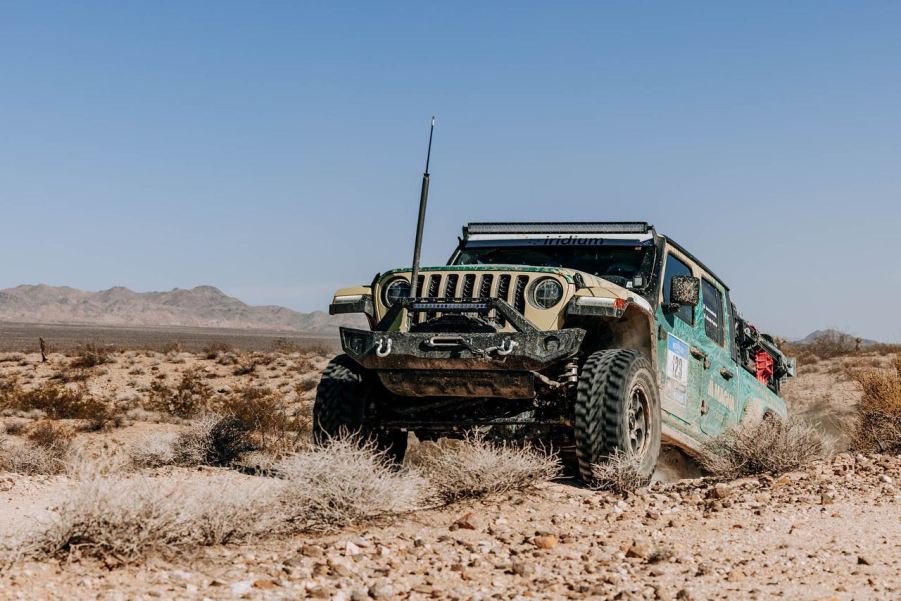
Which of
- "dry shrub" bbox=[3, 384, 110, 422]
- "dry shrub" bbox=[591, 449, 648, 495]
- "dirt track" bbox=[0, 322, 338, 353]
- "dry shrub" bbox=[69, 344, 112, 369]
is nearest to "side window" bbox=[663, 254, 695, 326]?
"dry shrub" bbox=[591, 449, 648, 495]

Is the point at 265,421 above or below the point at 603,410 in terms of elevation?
below

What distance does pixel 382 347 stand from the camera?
822 cm

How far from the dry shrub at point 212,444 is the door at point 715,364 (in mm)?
5134

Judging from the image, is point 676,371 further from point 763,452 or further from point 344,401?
point 344,401

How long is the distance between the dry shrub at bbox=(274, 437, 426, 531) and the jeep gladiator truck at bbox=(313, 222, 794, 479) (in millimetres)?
1511

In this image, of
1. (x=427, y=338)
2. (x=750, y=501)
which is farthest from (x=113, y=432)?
(x=750, y=501)

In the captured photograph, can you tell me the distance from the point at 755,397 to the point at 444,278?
5.30 meters

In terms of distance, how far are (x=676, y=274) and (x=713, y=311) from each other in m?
1.34

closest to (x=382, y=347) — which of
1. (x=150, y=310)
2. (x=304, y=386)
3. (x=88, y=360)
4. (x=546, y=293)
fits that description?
(x=546, y=293)

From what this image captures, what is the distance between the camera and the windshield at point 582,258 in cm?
970

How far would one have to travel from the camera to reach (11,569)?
5.10m

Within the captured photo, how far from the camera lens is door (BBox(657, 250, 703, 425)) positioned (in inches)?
374

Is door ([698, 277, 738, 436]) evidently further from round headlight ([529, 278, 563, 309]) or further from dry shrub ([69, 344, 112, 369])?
dry shrub ([69, 344, 112, 369])

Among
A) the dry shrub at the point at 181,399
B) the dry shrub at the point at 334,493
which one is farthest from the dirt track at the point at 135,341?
the dry shrub at the point at 334,493
